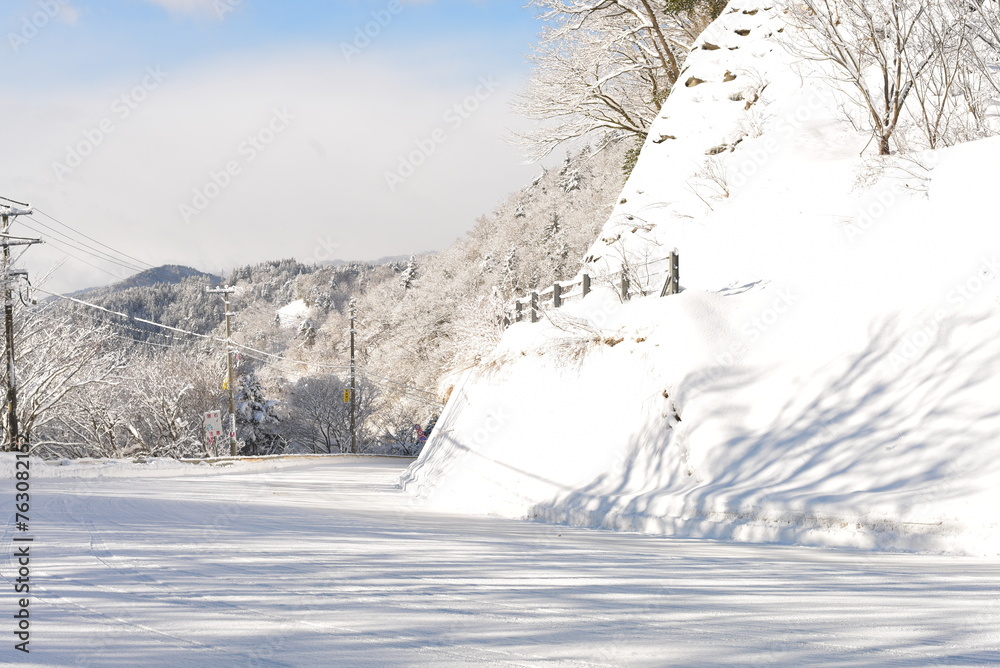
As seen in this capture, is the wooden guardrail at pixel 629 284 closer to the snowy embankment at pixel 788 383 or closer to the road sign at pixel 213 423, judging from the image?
the snowy embankment at pixel 788 383

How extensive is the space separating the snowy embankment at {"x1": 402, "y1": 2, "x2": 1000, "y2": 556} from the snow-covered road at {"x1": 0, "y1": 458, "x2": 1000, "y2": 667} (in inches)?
41.6

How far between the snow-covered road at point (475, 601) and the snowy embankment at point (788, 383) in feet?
3.46

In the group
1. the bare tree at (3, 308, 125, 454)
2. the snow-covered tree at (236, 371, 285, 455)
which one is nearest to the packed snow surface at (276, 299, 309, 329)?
the snow-covered tree at (236, 371, 285, 455)

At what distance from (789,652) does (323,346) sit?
294ft

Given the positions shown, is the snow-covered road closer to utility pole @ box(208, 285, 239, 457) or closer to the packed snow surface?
utility pole @ box(208, 285, 239, 457)

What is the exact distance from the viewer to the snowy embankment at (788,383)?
26.4 ft

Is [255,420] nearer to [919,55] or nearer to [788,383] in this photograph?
[788,383]

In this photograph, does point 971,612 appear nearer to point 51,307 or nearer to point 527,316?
point 527,316

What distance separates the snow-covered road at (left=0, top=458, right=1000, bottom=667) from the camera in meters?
3.78

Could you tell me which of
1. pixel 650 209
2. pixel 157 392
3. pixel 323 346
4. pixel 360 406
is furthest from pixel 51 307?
pixel 323 346

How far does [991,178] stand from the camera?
11.1m

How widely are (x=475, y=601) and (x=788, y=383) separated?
7.08 meters

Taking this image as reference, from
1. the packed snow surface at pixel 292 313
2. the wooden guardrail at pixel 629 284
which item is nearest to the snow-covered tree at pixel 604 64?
the wooden guardrail at pixel 629 284

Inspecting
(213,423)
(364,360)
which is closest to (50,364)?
(213,423)
